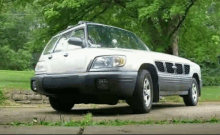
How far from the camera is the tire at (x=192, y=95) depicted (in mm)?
9788

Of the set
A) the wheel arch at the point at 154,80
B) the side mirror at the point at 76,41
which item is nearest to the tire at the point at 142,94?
the wheel arch at the point at 154,80

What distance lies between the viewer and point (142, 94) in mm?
6941

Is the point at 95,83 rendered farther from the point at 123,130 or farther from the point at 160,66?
the point at 123,130

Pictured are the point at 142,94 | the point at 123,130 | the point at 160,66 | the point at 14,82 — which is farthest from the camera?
the point at 14,82

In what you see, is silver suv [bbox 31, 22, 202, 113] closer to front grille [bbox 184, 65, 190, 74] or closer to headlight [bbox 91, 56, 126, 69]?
headlight [bbox 91, 56, 126, 69]

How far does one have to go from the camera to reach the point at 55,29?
52.7 feet

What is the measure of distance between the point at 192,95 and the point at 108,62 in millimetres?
3942

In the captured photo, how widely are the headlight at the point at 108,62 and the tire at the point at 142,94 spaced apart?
0.52 meters

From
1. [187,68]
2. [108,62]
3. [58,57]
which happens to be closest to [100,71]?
[108,62]

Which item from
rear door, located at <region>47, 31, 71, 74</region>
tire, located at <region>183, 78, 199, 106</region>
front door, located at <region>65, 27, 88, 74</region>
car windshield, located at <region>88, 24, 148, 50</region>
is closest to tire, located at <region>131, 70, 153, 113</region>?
car windshield, located at <region>88, 24, 148, 50</region>

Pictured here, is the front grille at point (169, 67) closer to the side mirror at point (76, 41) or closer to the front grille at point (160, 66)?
the front grille at point (160, 66)

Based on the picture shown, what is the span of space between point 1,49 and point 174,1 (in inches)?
1642

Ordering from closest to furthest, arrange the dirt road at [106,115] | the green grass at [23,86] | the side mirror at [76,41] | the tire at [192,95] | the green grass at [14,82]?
the dirt road at [106,115]
the side mirror at [76,41]
the tire at [192,95]
the green grass at [14,82]
the green grass at [23,86]

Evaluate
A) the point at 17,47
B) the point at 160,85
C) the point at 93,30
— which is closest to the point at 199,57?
the point at 160,85
